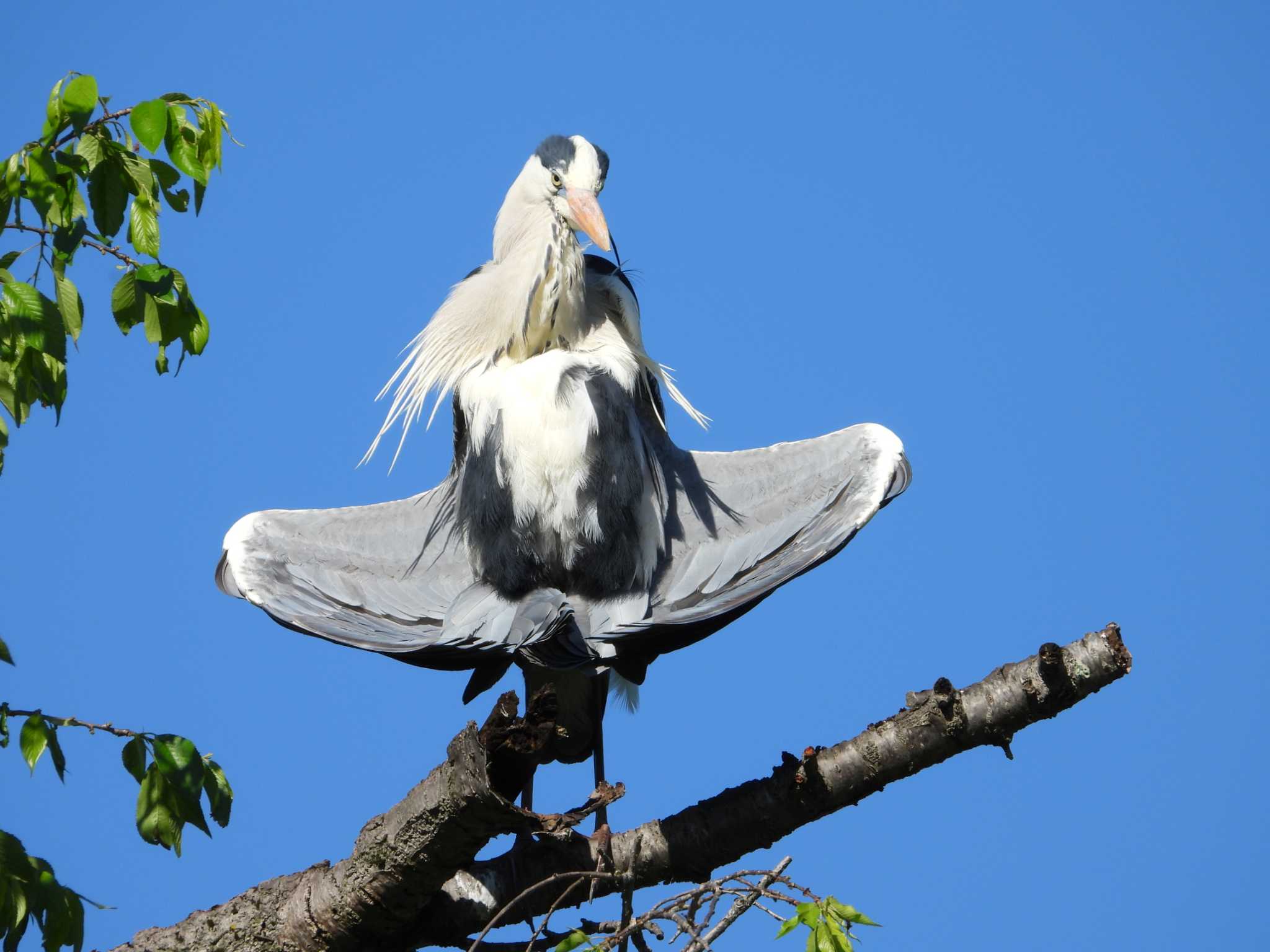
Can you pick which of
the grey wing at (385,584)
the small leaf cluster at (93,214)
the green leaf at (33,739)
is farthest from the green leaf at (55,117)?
the grey wing at (385,584)

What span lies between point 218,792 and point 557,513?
1642 millimetres

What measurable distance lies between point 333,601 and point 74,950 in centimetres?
196

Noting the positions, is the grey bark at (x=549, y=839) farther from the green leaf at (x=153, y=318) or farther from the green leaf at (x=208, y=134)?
the green leaf at (x=208, y=134)

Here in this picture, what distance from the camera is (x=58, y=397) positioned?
294 centimetres

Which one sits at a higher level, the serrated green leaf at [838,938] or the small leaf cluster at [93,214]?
the small leaf cluster at [93,214]

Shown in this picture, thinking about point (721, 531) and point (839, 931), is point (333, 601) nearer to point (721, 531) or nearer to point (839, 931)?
point (721, 531)

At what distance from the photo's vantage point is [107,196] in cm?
291

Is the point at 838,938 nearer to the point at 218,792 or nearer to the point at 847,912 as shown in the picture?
the point at 847,912

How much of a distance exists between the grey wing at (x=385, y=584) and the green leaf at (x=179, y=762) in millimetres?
1367

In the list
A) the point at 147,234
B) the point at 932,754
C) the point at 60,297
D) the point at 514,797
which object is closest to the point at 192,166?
the point at 147,234

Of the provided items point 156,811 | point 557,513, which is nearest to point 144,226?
point 156,811

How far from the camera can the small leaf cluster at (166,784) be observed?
310cm

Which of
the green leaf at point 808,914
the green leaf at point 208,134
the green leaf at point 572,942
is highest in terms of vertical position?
the green leaf at point 208,134

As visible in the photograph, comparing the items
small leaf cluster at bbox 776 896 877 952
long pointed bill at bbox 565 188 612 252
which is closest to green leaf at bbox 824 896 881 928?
small leaf cluster at bbox 776 896 877 952
